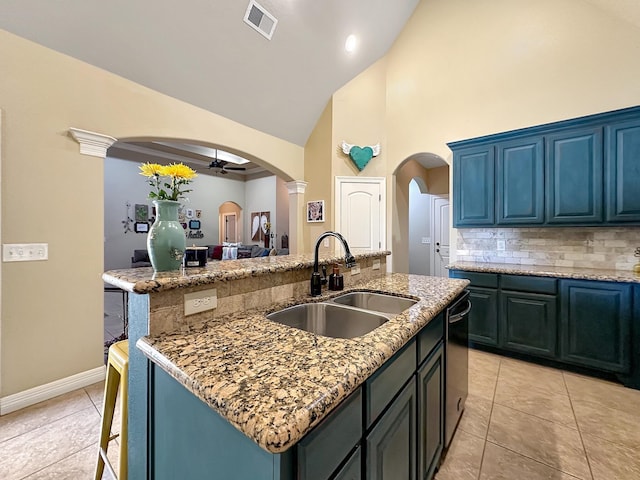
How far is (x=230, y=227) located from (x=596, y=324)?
9480 mm

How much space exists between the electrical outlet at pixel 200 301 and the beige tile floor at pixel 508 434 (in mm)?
1310

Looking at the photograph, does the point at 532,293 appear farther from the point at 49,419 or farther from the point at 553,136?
the point at 49,419

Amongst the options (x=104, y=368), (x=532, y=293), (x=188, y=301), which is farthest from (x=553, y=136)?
(x=104, y=368)

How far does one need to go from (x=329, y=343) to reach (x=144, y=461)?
0.79 metres

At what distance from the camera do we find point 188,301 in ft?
3.42

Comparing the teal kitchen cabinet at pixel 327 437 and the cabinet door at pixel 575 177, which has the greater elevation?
the cabinet door at pixel 575 177

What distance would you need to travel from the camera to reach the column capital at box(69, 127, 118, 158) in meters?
2.32

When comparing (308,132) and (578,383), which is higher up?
(308,132)

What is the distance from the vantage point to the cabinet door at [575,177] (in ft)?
8.50

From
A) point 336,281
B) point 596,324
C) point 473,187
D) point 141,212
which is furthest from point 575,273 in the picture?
point 141,212

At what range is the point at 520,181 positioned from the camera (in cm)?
296

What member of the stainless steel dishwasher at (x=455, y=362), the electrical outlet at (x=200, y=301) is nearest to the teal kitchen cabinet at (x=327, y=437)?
A: the electrical outlet at (x=200, y=301)

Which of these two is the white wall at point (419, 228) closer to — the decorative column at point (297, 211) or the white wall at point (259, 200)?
the decorative column at point (297, 211)

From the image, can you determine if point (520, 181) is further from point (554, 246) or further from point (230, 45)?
point (230, 45)
